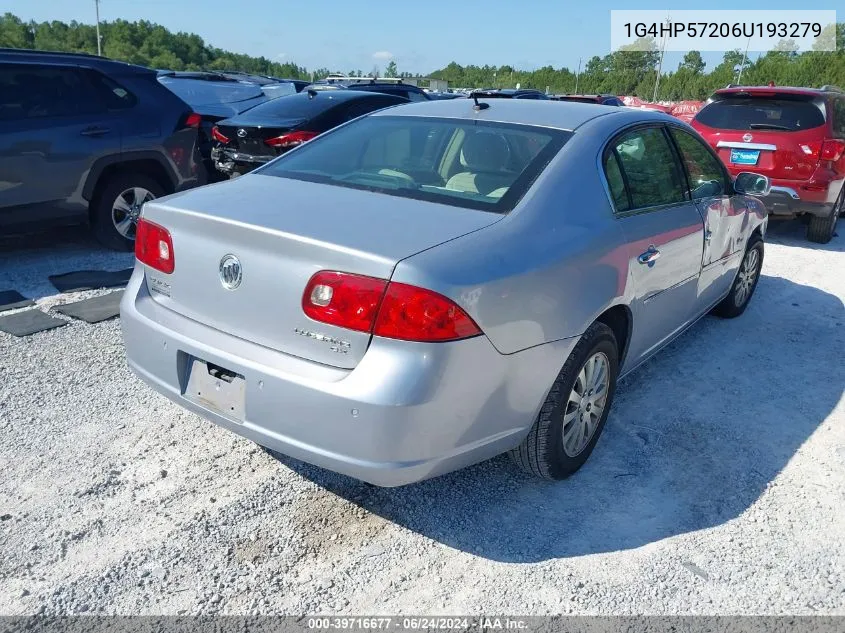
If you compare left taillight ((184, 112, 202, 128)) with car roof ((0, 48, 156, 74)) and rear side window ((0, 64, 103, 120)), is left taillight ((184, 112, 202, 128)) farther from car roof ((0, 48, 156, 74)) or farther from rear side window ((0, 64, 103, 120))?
rear side window ((0, 64, 103, 120))

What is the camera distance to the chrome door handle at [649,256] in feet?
10.8

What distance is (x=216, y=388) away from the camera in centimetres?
259

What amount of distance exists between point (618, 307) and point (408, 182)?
3.61 feet

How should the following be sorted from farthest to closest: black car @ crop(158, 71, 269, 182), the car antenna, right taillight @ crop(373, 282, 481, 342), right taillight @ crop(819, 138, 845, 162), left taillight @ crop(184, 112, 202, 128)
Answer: black car @ crop(158, 71, 269, 182) → right taillight @ crop(819, 138, 845, 162) → left taillight @ crop(184, 112, 202, 128) → the car antenna → right taillight @ crop(373, 282, 481, 342)

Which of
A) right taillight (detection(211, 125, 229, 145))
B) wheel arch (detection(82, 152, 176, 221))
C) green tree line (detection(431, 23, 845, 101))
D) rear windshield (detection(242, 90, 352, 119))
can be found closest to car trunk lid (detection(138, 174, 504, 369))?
wheel arch (detection(82, 152, 176, 221))

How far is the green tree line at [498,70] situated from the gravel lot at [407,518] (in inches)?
1982

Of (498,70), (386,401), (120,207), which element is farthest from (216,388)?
(498,70)

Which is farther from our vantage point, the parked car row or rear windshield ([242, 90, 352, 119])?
rear windshield ([242, 90, 352, 119])

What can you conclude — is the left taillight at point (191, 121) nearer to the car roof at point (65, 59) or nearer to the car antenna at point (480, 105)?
the car roof at point (65, 59)

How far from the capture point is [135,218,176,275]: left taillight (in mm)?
2791

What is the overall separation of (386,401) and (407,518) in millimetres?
844

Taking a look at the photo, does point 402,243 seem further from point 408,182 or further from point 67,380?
point 67,380

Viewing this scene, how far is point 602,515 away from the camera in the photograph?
294cm

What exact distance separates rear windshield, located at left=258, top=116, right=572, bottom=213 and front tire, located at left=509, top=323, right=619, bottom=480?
70cm
